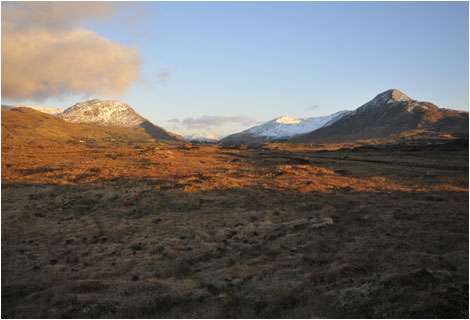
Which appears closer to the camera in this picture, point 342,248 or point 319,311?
point 319,311

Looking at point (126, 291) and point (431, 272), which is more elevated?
point (431, 272)

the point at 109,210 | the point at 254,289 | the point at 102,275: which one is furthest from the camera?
the point at 109,210

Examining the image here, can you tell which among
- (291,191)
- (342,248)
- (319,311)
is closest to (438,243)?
(342,248)

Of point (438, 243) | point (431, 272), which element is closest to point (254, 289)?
point (431, 272)

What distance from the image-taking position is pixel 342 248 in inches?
682

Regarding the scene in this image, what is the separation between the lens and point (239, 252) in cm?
1819

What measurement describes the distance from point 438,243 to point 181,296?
13.5 m

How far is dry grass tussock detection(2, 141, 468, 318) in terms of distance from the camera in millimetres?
11164

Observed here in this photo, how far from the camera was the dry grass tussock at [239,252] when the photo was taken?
11.2 m

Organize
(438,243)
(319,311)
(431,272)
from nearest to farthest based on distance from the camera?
(319,311) < (431,272) < (438,243)

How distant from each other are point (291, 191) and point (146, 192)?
677 inches

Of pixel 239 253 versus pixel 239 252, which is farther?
pixel 239 252

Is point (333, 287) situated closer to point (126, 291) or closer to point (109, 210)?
point (126, 291)

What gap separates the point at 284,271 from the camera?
14594mm
